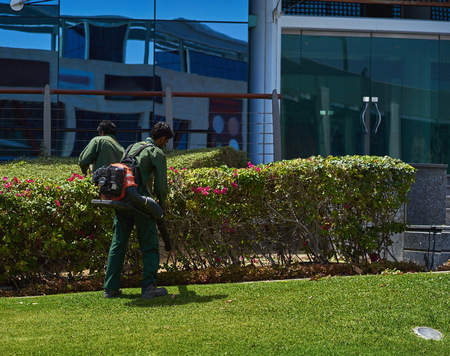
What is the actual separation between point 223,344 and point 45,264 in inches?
121

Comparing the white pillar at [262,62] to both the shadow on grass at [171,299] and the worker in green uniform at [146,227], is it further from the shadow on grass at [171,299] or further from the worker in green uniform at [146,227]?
the shadow on grass at [171,299]

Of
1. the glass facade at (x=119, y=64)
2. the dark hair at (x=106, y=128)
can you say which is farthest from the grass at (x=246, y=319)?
the glass facade at (x=119, y=64)

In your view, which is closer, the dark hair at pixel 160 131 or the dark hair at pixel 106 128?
the dark hair at pixel 160 131

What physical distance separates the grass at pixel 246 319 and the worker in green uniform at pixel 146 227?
0.19 meters

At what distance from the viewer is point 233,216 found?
6.07 metres

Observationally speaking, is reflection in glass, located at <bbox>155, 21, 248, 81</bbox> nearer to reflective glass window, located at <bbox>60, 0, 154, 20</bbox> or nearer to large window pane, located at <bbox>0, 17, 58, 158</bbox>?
reflective glass window, located at <bbox>60, 0, 154, 20</bbox>

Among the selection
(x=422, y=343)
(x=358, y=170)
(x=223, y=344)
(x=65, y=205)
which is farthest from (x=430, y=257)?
(x=65, y=205)

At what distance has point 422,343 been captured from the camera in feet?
11.6

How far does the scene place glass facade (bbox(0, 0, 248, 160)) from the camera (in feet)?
43.5

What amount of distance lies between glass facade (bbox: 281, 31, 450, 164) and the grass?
9397 mm

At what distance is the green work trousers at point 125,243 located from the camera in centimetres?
506

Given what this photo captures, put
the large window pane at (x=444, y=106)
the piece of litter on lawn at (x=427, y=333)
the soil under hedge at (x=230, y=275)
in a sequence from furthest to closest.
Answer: the large window pane at (x=444, y=106)
the soil under hedge at (x=230, y=275)
the piece of litter on lawn at (x=427, y=333)

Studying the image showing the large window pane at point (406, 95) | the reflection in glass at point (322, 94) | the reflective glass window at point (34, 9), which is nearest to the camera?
the reflective glass window at point (34, 9)

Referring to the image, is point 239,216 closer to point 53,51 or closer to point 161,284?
point 161,284
